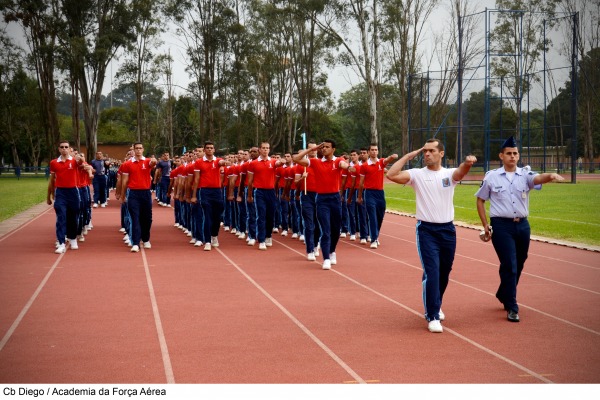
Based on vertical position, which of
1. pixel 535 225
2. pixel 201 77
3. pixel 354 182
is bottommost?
pixel 535 225

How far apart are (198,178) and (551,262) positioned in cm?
719

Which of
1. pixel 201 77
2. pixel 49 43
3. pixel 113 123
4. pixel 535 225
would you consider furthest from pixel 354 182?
pixel 113 123

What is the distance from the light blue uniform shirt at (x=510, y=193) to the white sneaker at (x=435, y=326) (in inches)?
60.7

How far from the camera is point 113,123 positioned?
104 meters

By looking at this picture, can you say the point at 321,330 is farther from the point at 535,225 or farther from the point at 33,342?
the point at 535,225

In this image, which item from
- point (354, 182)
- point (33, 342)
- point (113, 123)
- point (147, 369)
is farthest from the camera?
point (113, 123)

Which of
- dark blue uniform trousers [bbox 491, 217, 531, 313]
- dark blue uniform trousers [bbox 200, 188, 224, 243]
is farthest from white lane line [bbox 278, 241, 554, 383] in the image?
dark blue uniform trousers [bbox 200, 188, 224, 243]

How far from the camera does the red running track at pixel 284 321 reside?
6.62 m

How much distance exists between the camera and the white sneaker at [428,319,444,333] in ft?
26.6

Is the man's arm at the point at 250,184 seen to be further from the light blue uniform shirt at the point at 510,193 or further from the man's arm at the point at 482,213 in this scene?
the light blue uniform shirt at the point at 510,193

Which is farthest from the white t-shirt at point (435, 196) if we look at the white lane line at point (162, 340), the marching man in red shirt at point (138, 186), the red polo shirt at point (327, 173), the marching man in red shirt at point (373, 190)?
the marching man in red shirt at point (138, 186)

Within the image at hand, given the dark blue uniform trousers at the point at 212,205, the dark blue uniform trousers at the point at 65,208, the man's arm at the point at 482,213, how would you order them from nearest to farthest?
the man's arm at the point at 482,213, the dark blue uniform trousers at the point at 65,208, the dark blue uniform trousers at the point at 212,205

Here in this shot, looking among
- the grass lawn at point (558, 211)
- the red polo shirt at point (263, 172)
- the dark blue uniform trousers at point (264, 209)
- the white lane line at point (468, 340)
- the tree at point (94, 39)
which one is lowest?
the grass lawn at point (558, 211)

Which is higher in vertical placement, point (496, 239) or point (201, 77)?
point (201, 77)
